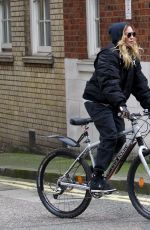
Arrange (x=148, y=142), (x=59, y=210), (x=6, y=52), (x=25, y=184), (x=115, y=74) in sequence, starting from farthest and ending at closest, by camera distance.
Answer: (x=6, y=52), (x=148, y=142), (x=25, y=184), (x=59, y=210), (x=115, y=74)

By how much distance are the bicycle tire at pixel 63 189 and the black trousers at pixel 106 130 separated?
252 mm

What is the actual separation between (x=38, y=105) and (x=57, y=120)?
0.77 meters

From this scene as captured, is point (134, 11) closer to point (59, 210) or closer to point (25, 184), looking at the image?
point (25, 184)

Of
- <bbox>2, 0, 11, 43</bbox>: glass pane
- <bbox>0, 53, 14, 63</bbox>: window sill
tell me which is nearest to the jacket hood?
<bbox>0, 53, 14, 63</bbox>: window sill

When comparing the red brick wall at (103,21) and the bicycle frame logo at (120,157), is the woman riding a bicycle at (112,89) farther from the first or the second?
the red brick wall at (103,21)

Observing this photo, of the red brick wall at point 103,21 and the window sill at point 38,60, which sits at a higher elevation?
the red brick wall at point 103,21

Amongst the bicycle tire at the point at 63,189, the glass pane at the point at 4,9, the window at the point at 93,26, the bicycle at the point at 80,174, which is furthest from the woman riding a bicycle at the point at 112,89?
the glass pane at the point at 4,9

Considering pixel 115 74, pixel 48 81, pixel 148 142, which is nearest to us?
pixel 115 74

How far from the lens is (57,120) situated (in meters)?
14.2

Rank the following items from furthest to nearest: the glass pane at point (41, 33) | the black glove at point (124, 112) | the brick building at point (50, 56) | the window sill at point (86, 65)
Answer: the glass pane at point (41, 33)
the window sill at point (86, 65)
the brick building at point (50, 56)
the black glove at point (124, 112)

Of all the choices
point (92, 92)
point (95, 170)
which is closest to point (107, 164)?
point (95, 170)

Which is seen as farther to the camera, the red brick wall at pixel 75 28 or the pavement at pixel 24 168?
the red brick wall at pixel 75 28

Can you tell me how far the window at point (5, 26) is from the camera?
53.1ft

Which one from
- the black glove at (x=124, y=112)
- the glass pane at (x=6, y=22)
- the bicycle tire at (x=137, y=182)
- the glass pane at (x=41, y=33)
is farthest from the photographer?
the glass pane at (x=6, y=22)
